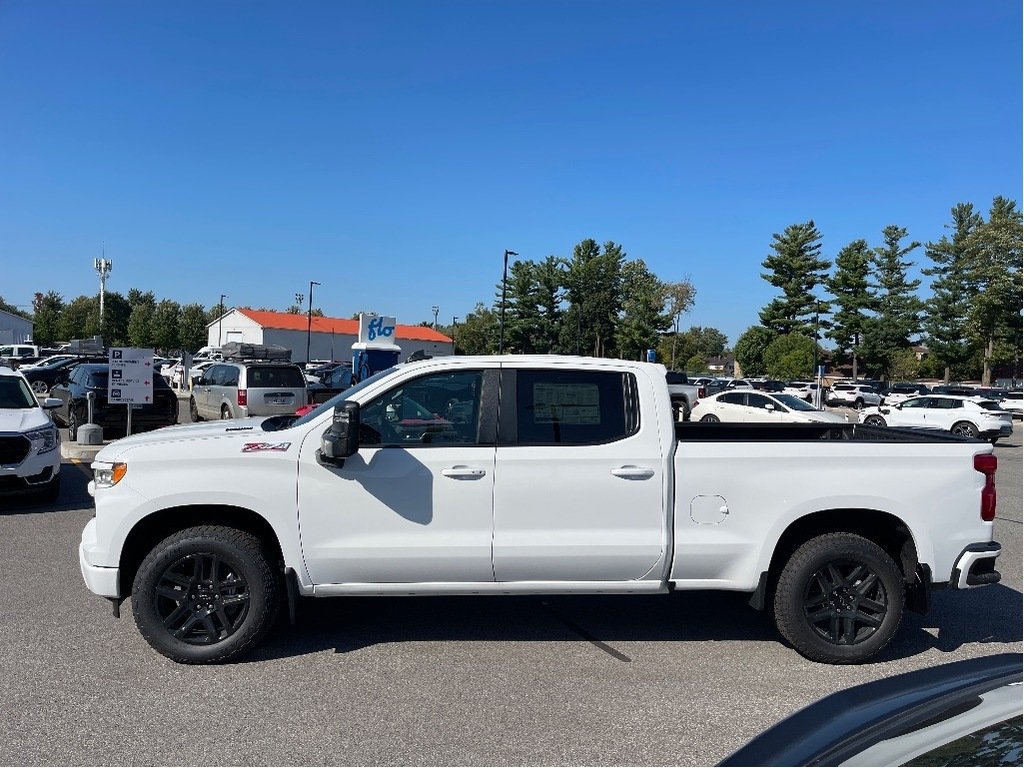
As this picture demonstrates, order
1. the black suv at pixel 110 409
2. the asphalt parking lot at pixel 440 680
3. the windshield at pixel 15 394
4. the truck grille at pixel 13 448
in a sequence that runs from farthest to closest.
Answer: the black suv at pixel 110 409, the windshield at pixel 15 394, the truck grille at pixel 13 448, the asphalt parking lot at pixel 440 680

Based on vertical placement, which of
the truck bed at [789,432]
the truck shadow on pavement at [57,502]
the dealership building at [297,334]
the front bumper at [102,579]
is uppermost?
the dealership building at [297,334]

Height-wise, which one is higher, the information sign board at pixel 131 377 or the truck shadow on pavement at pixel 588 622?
the information sign board at pixel 131 377

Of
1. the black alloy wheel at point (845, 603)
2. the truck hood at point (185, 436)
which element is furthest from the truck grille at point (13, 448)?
the black alloy wheel at point (845, 603)

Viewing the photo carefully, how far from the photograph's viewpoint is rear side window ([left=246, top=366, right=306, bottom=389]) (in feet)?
63.1

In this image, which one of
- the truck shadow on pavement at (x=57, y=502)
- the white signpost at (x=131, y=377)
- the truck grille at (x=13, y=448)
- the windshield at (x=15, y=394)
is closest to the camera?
the truck grille at (x=13, y=448)

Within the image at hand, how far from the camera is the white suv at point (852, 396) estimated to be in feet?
151

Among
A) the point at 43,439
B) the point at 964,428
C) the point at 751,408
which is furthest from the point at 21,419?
the point at 964,428

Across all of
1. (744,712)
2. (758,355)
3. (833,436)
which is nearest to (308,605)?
(744,712)

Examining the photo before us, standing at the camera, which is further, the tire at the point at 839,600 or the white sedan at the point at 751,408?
the white sedan at the point at 751,408

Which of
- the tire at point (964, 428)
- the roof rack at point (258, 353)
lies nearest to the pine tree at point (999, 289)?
the tire at point (964, 428)

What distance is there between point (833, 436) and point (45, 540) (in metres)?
7.27

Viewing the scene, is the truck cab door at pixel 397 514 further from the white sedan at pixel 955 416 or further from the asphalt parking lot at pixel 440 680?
the white sedan at pixel 955 416

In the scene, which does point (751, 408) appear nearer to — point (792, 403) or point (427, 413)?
point (792, 403)

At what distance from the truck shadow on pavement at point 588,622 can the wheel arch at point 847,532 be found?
56cm
